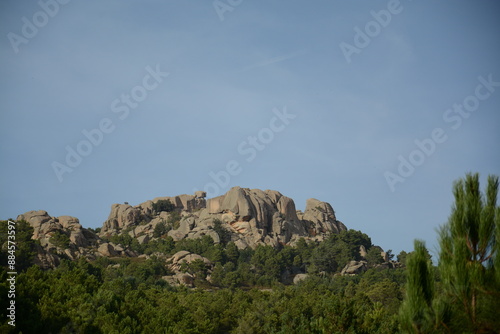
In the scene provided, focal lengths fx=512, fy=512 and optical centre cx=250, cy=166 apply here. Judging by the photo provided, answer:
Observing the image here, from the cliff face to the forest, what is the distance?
5018 millimetres

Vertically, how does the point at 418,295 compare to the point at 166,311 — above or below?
below

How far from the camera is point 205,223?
98875 millimetres

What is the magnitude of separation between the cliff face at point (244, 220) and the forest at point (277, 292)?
16.5ft

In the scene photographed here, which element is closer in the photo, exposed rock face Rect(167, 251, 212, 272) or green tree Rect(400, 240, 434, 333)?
green tree Rect(400, 240, 434, 333)

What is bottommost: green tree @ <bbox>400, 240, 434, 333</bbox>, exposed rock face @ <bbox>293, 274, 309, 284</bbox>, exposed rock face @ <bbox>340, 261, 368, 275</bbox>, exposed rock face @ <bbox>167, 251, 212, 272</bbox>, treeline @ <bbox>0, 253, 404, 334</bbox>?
green tree @ <bbox>400, 240, 434, 333</bbox>

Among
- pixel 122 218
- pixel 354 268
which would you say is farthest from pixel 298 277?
pixel 122 218

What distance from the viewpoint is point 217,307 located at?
1572 inches

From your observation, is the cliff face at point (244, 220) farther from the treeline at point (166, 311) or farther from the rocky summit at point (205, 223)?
the treeline at point (166, 311)

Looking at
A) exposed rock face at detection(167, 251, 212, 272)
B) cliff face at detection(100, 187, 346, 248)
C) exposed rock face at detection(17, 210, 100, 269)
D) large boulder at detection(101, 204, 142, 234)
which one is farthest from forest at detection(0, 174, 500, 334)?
large boulder at detection(101, 204, 142, 234)

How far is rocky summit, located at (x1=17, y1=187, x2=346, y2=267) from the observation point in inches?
3157

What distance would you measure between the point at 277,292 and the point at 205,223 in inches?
2117

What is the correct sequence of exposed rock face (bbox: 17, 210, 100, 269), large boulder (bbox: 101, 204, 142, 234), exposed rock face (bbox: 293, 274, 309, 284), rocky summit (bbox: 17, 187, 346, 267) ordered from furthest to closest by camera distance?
large boulder (bbox: 101, 204, 142, 234)
rocky summit (bbox: 17, 187, 346, 267)
exposed rock face (bbox: 293, 274, 309, 284)
exposed rock face (bbox: 17, 210, 100, 269)

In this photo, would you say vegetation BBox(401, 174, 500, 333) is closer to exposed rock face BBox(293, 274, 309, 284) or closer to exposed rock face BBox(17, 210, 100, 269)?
exposed rock face BBox(17, 210, 100, 269)

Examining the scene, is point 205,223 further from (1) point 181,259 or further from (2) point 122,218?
(2) point 122,218
